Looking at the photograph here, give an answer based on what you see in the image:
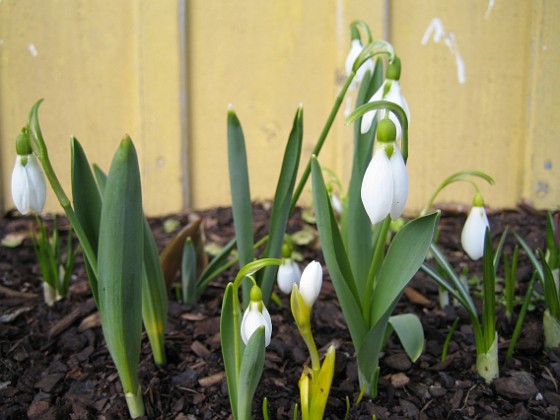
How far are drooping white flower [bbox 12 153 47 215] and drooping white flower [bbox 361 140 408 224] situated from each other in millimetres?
713

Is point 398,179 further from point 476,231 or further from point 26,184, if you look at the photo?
point 26,184

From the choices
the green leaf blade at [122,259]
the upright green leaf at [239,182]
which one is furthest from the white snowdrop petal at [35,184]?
the upright green leaf at [239,182]

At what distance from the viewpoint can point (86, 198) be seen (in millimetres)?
1491

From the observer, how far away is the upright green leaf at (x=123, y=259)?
4.26 ft

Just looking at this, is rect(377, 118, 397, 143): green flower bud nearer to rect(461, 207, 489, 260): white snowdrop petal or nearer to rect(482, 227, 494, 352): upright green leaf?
rect(482, 227, 494, 352): upright green leaf

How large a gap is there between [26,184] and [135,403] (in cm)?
58

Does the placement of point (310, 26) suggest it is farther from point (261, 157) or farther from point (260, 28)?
point (261, 157)

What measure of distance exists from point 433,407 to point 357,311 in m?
0.35

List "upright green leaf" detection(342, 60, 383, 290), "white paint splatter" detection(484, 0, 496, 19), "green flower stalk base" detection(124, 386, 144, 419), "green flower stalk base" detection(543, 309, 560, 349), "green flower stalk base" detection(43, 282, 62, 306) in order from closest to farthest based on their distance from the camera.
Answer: "green flower stalk base" detection(124, 386, 144, 419) < "upright green leaf" detection(342, 60, 383, 290) < "green flower stalk base" detection(543, 309, 560, 349) < "green flower stalk base" detection(43, 282, 62, 306) < "white paint splatter" detection(484, 0, 496, 19)

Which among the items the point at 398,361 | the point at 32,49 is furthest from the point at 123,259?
the point at 32,49

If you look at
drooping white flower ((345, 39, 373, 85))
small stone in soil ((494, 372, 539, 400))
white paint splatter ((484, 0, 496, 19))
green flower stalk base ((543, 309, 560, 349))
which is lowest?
small stone in soil ((494, 372, 539, 400))

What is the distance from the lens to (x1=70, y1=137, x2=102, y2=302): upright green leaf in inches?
56.9

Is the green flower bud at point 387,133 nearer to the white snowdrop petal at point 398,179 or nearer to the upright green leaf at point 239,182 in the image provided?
the white snowdrop petal at point 398,179

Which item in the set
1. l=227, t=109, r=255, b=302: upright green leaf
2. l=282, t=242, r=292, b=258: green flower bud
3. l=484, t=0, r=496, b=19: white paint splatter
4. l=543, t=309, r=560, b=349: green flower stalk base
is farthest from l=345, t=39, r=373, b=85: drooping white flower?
l=484, t=0, r=496, b=19: white paint splatter
